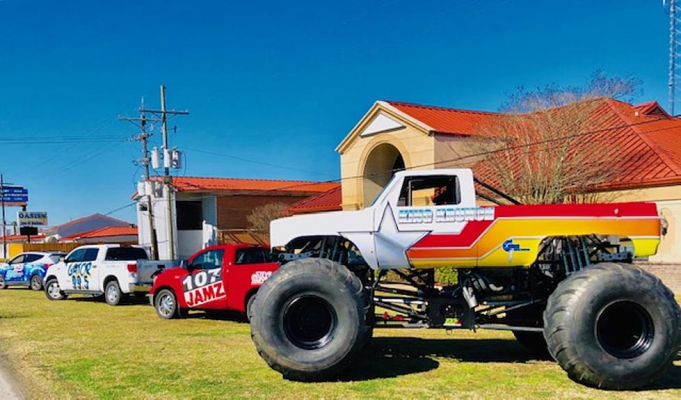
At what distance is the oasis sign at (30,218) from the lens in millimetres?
86688

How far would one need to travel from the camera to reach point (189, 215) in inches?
1658

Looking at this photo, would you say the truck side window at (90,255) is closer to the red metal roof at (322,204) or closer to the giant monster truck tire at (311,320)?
the red metal roof at (322,204)

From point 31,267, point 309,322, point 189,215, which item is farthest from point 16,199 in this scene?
point 309,322

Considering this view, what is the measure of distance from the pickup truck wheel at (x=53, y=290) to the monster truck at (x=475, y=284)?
1428cm

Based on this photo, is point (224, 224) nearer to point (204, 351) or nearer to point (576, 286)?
point (204, 351)

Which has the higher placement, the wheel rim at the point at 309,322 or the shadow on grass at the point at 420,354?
the wheel rim at the point at 309,322

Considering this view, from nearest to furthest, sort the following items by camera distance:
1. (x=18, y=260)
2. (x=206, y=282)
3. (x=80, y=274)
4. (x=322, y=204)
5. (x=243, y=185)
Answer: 1. (x=206, y=282)
2. (x=80, y=274)
3. (x=18, y=260)
4. (x=322, y=204)
5. (x=243, y=185)

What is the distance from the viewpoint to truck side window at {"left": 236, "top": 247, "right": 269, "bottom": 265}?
43.7 ft

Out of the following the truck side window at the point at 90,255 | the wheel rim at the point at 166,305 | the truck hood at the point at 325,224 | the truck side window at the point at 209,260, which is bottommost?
the wheel rim at the point at 166,305

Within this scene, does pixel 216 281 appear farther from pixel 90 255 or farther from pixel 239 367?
pixel 90 255

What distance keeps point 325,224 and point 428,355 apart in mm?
2610

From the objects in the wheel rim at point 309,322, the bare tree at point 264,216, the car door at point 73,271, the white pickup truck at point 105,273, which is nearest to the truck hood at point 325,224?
the wheel rim at point 309,322

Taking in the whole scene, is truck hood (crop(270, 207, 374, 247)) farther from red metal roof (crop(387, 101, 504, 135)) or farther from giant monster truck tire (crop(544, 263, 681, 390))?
red metal roof (crop(387, 101, 504, 135))

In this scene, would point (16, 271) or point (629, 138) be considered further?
point (16, 271)
